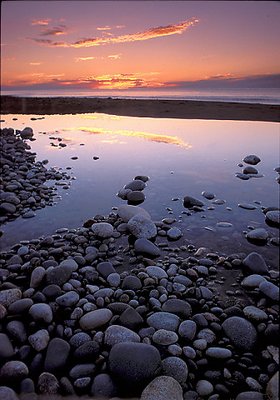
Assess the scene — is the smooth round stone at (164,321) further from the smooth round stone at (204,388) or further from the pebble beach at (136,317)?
the smooth round stone at (204,388)

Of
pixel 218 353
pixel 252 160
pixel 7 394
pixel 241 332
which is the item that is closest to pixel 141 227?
pixel 241 332

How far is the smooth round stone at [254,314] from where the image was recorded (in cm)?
296

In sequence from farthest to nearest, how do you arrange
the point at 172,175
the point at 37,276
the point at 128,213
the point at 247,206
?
1. the point at 172,175
2. the point at 247,206
3. the point at 128,213
4. the point at 37,276

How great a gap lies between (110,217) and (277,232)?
2552mm

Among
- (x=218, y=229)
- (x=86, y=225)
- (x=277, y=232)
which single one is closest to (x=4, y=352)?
(x=86, y=225)

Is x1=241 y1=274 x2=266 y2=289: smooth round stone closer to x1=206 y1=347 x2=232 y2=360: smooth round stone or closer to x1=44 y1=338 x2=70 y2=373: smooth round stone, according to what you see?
x1=206 y1=347 x2=232 y2=360: smooth round stone

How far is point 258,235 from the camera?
4.47 metres

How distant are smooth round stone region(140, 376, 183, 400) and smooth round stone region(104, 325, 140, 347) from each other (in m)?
0.47

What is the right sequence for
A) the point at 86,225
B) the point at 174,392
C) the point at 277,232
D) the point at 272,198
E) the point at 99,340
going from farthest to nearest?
the point at 272,198 → the point at 86,225 → the point at 277,232 → the point at 99,340 → the point at 174,392

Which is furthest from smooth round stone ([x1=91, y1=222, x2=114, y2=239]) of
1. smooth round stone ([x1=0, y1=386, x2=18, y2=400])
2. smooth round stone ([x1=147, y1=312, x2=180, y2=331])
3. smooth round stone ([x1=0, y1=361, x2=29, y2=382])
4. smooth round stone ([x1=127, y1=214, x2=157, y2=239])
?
smooth round stone ([x1=0, y1=386, x2=18, y2=400])

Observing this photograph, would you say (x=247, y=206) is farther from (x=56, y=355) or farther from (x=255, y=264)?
(x=56, y=355)

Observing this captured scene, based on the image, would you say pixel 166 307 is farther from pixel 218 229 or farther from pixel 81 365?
pixel 218 229

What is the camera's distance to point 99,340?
282 centimetres

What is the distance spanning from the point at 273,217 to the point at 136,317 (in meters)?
3.02
